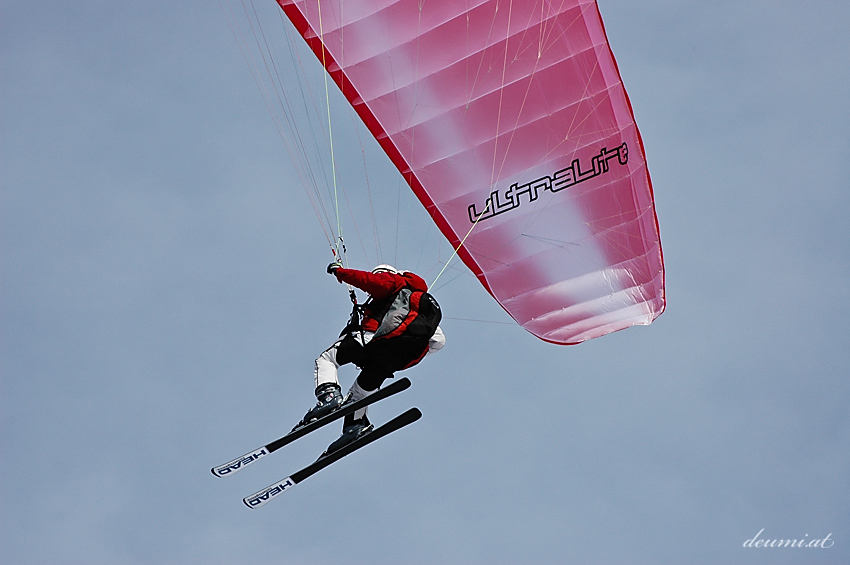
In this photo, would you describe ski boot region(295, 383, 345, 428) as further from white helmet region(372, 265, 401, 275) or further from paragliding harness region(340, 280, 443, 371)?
white helmet region(372, 265, 401, 275)

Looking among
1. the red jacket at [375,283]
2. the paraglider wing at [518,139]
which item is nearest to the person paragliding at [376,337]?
the red jacket at [375,283]

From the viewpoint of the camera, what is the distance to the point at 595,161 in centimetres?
863

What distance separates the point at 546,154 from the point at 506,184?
1.54 feet

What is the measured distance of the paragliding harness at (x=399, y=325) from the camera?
713 cm

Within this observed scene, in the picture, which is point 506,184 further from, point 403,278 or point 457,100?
point 403,278

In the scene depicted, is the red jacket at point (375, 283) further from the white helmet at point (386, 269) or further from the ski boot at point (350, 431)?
the ski boot at point (350, 431)

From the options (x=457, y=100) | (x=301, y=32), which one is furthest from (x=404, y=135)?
(x=301, y=32)

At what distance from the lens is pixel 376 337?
7160mm

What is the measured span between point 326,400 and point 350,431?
0.48m

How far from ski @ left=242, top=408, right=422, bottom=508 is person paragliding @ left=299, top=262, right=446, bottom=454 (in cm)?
7

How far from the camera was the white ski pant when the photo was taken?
707 centimetres

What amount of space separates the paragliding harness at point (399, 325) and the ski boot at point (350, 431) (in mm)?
532

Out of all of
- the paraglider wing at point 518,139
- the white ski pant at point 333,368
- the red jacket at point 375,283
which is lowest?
the white ski pant at point 333,368

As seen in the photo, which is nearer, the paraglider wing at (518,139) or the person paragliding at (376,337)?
the person paragliding at (376,337)
